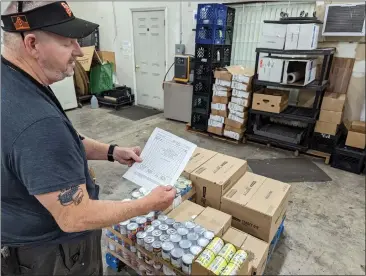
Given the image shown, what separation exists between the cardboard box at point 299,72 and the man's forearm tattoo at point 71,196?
3.06 meters

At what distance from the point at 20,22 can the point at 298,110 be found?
11.8 feet

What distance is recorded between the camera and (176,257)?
46.6 inches

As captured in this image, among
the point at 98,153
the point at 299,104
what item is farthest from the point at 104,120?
the point at 98,153

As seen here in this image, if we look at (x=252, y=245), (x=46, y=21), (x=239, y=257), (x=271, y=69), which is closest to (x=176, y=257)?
(x=239, y=257)

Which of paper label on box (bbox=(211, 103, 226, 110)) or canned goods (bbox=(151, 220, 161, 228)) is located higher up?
paper label on box (bbox=(211, 103, 226, 110))

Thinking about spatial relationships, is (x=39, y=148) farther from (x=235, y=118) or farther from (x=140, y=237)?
(x=235, y=118)

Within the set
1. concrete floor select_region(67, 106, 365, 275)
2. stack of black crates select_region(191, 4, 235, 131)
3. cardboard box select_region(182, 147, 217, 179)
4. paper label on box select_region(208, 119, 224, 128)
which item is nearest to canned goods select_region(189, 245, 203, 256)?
cardboard box select_region(182, 147, 217, 179)

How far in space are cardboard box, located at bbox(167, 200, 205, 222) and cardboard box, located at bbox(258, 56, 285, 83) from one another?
7.62 ft

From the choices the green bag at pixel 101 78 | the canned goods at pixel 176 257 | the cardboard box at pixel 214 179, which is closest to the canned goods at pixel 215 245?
the canned goods at pixel 176 257

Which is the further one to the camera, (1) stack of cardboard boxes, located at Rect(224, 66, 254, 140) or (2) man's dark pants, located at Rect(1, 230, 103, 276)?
(1) stack of cardboard boxes, located at Rect(224, 66, 254, 140)

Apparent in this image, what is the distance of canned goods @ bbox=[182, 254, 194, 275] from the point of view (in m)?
1.15

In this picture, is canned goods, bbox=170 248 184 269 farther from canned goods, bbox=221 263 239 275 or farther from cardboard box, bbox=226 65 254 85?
cardboard box, bbox=226 65 254 85

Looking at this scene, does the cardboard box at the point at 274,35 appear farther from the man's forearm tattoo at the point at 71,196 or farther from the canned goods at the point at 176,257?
the man's forearm tattoo at the point at 71,196

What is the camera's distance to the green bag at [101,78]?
5.86 meters
